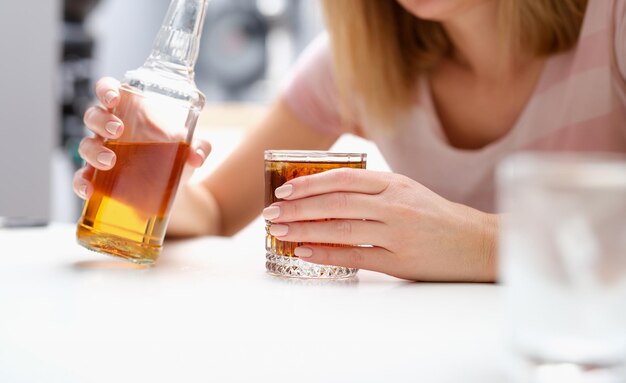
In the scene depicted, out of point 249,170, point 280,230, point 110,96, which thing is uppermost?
point 110,96

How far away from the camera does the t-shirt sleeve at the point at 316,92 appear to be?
1422 millimetres

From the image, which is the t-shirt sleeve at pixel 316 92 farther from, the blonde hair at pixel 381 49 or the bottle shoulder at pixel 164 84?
the bottle shoulder at pixel 164 84

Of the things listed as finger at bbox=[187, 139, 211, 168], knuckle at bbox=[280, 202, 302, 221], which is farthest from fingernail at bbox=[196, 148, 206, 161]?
knuckle at bbox=[280, 202, 302, 221]

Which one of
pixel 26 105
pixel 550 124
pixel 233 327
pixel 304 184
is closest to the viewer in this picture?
pixel 233 327

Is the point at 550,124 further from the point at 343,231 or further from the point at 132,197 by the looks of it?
the point at 132,197

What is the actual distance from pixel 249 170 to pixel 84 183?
2.19ft

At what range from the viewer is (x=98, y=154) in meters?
0.71

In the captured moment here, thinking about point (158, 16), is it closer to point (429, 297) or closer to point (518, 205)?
point (429, 297)

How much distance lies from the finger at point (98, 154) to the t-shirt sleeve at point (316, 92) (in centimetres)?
72

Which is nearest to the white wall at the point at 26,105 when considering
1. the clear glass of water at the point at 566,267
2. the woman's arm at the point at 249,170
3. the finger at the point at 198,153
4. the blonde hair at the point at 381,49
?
the woman's arm at the point at 249,170

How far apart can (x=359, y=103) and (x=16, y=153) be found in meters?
0.98

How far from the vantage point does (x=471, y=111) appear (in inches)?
48.4

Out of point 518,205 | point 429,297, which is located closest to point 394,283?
point 429,297

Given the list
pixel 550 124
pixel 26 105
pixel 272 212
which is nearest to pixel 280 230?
pixel 272 212
